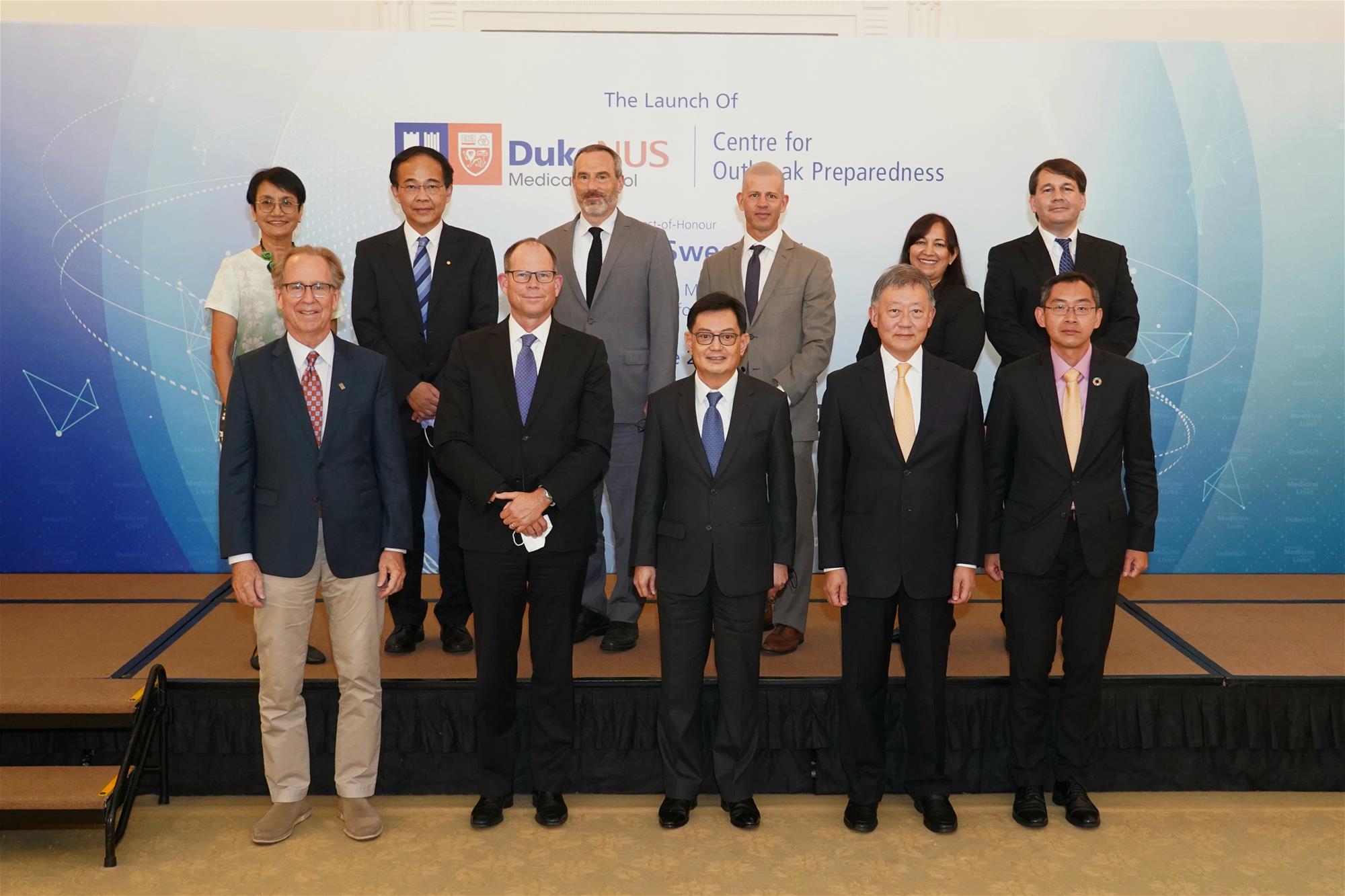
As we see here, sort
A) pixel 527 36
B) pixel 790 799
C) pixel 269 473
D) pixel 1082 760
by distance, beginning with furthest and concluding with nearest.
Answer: pixel 527 36
pixel 790 799
pixel 1082 760
pixel 269 473

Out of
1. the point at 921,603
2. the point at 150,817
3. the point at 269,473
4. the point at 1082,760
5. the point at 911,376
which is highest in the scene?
the point at 911,376

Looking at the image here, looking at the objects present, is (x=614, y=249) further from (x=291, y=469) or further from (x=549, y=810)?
(x=549, y=810)

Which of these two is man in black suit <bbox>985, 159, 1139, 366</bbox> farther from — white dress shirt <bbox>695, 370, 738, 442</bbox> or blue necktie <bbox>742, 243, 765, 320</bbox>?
white dress shirt <bbox>695, 370, 738, 442</bbox>

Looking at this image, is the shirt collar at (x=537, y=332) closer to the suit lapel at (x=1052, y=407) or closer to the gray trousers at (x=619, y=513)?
the gray trousers at (x=619, y=513)

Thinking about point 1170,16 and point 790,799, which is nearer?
point 790,799

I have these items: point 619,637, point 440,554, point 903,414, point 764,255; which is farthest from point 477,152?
point 903,414

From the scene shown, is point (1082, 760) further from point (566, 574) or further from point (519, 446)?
point (519, 446)

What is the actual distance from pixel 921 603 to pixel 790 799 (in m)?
0.87

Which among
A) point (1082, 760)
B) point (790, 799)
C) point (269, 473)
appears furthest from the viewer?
point (790, 799)

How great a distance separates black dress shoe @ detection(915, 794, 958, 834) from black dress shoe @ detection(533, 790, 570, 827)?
43.5 inches

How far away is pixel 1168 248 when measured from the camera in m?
5.46

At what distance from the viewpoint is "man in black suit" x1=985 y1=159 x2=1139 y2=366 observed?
3.95 m

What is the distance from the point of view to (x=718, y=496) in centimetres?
327

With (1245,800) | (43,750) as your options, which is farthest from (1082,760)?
(43,750)
